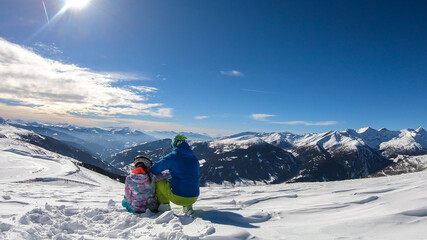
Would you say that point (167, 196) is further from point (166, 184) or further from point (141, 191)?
point (141, 191)

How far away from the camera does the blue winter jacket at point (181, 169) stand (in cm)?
662

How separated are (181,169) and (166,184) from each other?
67 centimetres

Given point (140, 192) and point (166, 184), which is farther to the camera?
point (166, 184)

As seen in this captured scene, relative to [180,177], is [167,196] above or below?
below

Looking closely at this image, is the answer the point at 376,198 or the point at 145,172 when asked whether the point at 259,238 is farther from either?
the point at 376,198

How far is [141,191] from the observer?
21.6ft

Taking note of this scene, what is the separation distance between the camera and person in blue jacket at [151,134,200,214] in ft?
21.6

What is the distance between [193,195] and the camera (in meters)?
6.70

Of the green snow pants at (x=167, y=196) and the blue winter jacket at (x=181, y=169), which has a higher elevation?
the blue winter jacket at (x=181, y=169)

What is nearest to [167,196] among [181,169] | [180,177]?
[180,177]

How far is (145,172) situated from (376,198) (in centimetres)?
662

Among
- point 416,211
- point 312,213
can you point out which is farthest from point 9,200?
point 416,211

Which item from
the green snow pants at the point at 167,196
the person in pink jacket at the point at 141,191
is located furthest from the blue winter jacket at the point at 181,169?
the person in pink jacket at the point at 141,191

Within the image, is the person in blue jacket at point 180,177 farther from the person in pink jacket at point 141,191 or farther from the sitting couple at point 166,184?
the person in pink jacket at point 141,191
